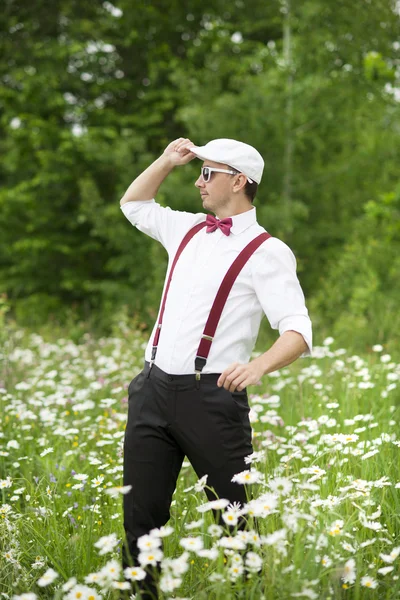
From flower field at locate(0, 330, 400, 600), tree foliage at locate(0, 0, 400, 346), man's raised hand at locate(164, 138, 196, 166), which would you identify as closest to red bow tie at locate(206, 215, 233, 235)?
man's raised hand at locate(164, 138, 196, 166)

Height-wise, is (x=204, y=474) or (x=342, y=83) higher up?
(x=342, y=83)

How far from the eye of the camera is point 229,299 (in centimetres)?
287

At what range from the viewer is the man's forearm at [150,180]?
129 inches

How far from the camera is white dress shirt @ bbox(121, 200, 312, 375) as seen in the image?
111 inches

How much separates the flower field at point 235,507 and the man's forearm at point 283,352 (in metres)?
0.40

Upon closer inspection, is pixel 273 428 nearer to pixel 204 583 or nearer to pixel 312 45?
pixel 204 583

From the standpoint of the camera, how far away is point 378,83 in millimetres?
11328

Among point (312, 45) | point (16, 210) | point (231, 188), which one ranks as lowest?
point (16, 210)

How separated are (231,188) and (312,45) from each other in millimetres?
8157

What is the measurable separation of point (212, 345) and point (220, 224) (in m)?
0.52

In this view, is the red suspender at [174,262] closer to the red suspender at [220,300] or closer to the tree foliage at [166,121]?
the red suspender at [220,300]

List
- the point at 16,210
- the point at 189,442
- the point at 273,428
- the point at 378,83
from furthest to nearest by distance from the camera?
the point at 16,210 → the point at 378,83 → the point at 273,428 → the point at 189,442

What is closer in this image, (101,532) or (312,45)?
(101,532)

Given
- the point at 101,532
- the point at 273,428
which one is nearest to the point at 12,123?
the point at 273,428
